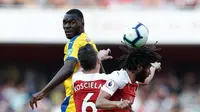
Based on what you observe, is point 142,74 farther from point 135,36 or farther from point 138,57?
point 135,36

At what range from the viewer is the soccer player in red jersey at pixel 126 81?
26.2ft

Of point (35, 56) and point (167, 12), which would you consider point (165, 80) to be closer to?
point (167, 12)

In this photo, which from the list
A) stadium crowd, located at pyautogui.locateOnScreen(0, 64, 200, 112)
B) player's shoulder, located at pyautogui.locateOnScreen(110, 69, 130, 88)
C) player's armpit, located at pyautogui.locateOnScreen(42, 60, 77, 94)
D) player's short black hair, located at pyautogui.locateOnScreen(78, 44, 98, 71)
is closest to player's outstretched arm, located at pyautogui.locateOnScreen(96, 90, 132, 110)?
player's shoulder, located at pyautogui.locateOnScreen(110, 69, 130, 88)

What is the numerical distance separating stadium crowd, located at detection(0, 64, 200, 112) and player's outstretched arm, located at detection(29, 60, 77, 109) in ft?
29.3

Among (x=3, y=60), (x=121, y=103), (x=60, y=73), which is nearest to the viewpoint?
(x=121, y=103)

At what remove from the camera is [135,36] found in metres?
8.66

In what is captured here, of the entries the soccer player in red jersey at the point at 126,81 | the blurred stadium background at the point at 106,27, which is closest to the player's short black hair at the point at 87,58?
the soccer player in red jersey at the point at 126,81

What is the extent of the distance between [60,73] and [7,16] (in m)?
13.0

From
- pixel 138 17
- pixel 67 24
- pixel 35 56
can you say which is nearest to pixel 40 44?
pixel 35 56

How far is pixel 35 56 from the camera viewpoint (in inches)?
923

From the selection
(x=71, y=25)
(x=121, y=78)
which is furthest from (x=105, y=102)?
(x=71, y=25)

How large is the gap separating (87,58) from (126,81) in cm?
74

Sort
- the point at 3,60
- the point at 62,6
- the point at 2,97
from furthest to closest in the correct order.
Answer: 1. the point at 3,60
2. the point at 62,6
3. the point at 2,97

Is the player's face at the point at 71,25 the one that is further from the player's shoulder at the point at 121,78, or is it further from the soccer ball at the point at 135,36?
the player's shoulder at the point at 121,78
